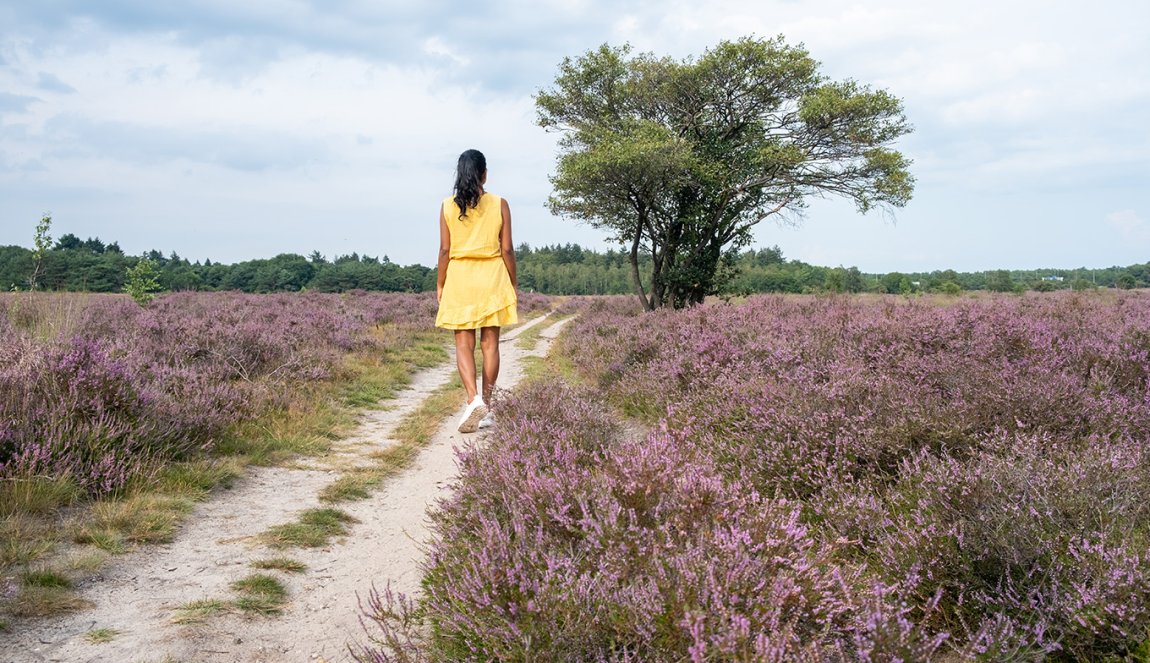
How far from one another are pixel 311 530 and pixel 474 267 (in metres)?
2.94

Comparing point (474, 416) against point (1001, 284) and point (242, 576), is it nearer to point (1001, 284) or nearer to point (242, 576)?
point (242, 576)

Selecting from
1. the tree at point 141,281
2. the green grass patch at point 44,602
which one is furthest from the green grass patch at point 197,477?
the tree at point 141,281

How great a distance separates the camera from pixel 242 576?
302 centimetres

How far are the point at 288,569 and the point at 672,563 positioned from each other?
7.19 ft

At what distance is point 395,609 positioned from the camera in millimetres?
2748

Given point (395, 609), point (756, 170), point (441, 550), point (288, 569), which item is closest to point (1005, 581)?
point (441, 550)

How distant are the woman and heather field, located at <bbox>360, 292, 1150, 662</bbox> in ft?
4.98

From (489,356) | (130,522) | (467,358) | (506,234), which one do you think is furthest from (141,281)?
(130,522)

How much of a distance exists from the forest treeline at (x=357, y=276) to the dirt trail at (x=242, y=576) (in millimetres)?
10616

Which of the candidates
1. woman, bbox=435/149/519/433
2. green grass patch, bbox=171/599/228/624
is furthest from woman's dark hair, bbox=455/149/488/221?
green grass patch, bbox=171/599/228/624

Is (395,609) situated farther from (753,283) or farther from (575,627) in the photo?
(753,283)

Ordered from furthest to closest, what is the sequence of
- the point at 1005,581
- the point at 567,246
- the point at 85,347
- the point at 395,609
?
the point at 567,246 < the point at 85,347 < the point at 395,609 < the point at 1005,581

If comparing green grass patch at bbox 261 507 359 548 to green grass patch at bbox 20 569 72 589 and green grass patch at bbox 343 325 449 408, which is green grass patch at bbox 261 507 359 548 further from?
green grass patch at bbox 343 325 449 408

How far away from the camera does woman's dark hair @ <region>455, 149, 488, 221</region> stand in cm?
566
